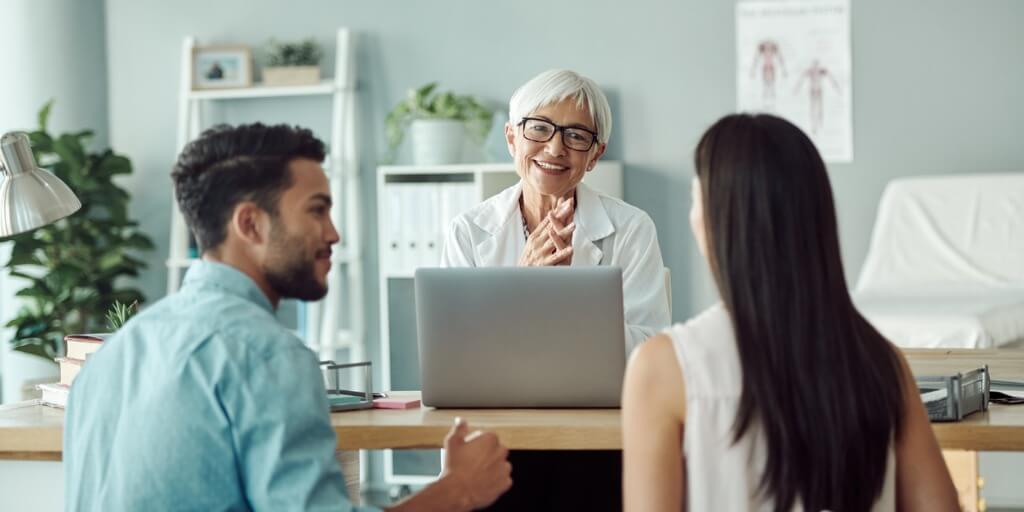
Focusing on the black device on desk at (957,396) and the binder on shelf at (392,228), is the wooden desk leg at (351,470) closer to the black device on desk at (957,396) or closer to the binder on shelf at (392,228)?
the black device on desk at (957,396)

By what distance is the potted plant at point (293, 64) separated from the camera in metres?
4.91

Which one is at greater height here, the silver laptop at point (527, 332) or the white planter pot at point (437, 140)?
the white planter pot at point (437, 140)

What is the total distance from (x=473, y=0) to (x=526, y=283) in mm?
3163

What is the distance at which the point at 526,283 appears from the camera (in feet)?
A: 6.40

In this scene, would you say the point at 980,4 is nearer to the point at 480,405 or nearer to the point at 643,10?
the point at 643,10

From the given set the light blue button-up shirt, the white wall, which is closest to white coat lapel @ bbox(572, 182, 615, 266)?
the light blue button-up shirt

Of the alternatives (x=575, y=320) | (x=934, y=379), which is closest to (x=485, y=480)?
(x=575, y=320)

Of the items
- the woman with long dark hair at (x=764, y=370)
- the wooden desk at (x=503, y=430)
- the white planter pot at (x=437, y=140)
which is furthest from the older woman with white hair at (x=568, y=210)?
the white planter pot at (x=437, y=140)

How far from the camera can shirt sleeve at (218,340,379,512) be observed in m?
1.34

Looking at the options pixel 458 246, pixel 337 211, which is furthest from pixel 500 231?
pixel 337 211

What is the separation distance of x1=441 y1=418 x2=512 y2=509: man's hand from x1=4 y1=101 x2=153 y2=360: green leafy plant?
3.53 meters

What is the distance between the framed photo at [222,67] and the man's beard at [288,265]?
3641 millimetres

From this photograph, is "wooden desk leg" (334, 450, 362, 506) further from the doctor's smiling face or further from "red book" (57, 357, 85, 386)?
the doctor's smiling face

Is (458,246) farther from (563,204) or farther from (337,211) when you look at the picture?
(337,211)
